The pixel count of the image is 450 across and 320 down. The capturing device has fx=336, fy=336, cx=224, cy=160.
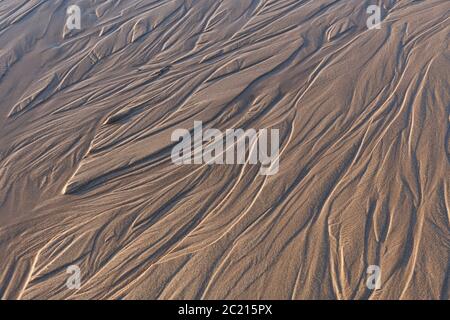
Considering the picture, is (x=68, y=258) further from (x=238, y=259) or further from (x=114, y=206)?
(x=238, y=259)

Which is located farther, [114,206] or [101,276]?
[114,206]

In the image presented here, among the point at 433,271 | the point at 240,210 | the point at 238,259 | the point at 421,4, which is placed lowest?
the point at 433,271

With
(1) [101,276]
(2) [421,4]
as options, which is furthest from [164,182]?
(2) [421,4]

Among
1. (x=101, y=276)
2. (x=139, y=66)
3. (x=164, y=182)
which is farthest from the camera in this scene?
(x=139, y=66)

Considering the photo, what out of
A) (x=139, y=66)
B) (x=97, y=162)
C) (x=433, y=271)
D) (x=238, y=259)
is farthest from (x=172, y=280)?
(x=139, y=66)
